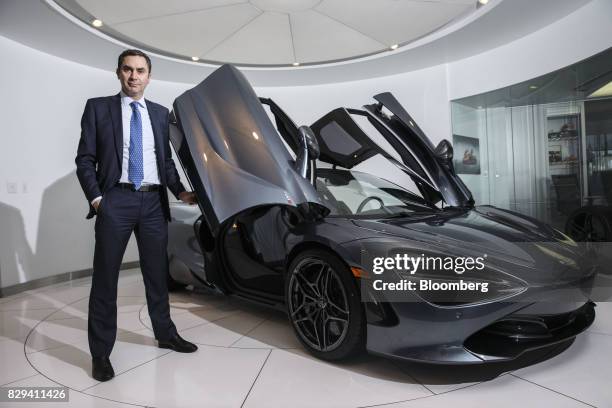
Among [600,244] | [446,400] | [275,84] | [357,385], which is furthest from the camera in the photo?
[275,84]

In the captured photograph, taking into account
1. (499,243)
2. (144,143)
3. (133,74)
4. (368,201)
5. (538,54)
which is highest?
(538,54)

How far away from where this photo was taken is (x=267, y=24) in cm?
431

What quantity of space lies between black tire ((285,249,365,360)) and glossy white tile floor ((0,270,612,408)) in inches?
5.3

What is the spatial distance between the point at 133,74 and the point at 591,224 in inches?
185

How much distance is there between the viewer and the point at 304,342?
7.84 ft

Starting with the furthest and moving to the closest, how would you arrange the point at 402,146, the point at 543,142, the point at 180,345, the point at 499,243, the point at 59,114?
the point at 543,142 → the point at 59,114 → the point at 402,146 → the point at 180,345 → the point at 499,243

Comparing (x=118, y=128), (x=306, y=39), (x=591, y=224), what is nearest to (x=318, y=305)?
(x=118, y=128)

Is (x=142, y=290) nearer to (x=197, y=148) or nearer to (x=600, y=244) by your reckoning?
(x=197, y=148)

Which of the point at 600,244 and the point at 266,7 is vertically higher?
the point at 266,7

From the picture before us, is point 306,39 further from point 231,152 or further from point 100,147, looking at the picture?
point 100,147

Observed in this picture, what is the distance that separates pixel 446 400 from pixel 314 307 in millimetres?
793

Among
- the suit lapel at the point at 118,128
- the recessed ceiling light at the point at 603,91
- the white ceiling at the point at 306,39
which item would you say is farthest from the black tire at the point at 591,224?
the suit lapel at the point at 118,128

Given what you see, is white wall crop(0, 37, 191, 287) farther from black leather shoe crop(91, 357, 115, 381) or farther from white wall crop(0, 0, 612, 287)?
black leather shoe crop(91, 357, 115, 381)

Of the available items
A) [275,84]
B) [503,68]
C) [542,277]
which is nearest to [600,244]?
[503,68]
